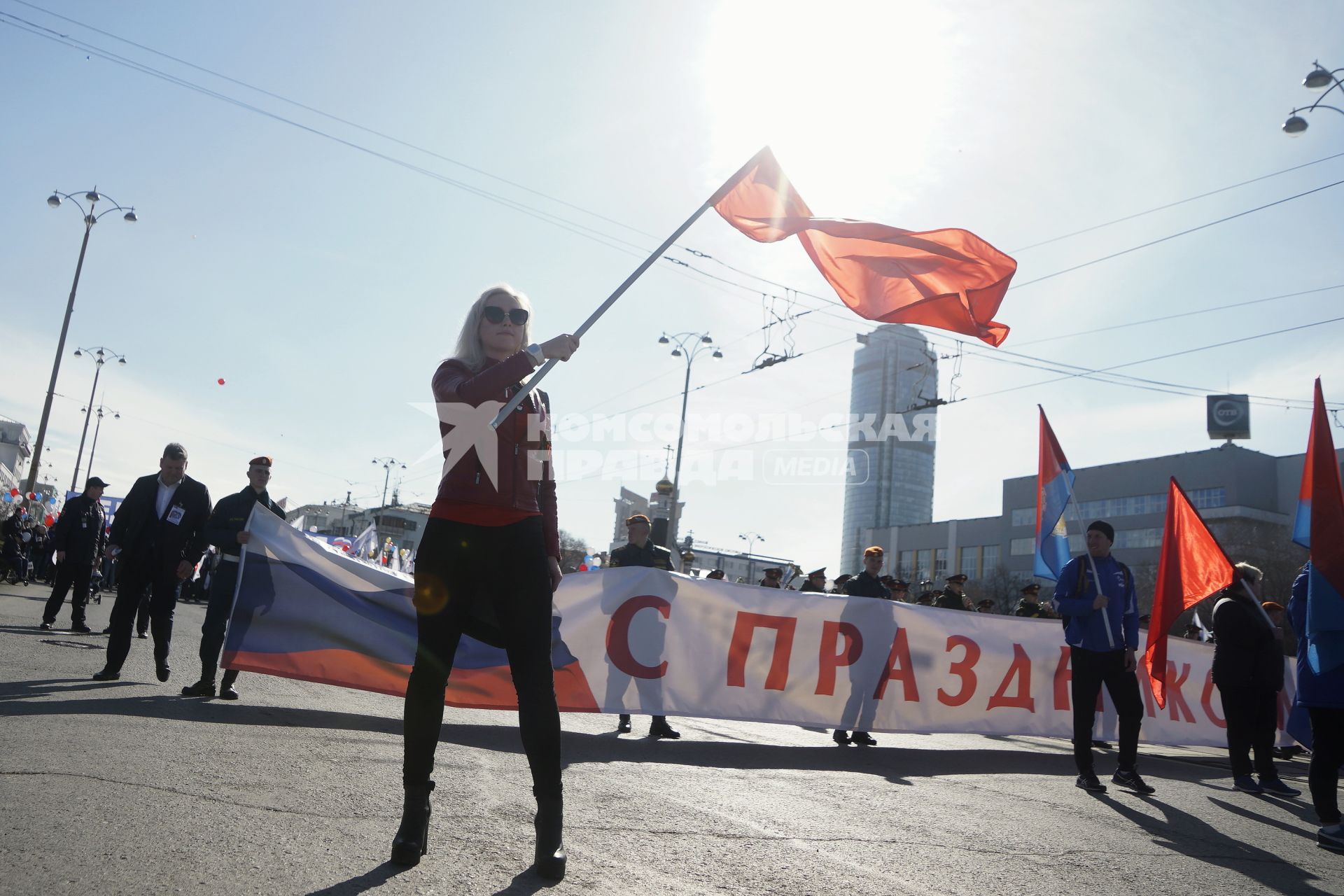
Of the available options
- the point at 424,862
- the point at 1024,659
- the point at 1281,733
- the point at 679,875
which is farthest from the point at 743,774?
the point at 1281,733

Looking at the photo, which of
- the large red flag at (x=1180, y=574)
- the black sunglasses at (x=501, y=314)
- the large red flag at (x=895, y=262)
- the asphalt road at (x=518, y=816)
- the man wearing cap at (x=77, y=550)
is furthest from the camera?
the man wearing cap at (x=77, y=550)

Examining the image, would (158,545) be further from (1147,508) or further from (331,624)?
(1147,508)

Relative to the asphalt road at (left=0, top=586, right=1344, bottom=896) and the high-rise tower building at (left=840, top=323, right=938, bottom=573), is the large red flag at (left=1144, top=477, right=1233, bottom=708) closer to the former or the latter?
the asphalt road at (left=0, top=586, right=1344, bottom=896)

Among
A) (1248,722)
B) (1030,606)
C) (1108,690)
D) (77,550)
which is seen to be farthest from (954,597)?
(77,550)

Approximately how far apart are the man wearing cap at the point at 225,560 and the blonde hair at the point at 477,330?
13.2 ft

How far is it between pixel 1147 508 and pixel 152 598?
2846 inches

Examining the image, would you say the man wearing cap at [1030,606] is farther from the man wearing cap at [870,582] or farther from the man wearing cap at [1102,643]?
the man wearing cap at [1102,643]

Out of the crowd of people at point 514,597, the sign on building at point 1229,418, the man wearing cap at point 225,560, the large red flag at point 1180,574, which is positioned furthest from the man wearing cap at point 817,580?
the sign on building at point 1229,418

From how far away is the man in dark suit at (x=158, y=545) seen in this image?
6.84m

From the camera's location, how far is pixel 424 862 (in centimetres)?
280

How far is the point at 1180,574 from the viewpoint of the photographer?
807 centimetres

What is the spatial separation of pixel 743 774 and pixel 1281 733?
840 centimetres

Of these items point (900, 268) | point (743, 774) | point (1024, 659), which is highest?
point (900, 268)

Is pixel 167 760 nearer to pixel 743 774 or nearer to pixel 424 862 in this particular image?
pixel 424 862
